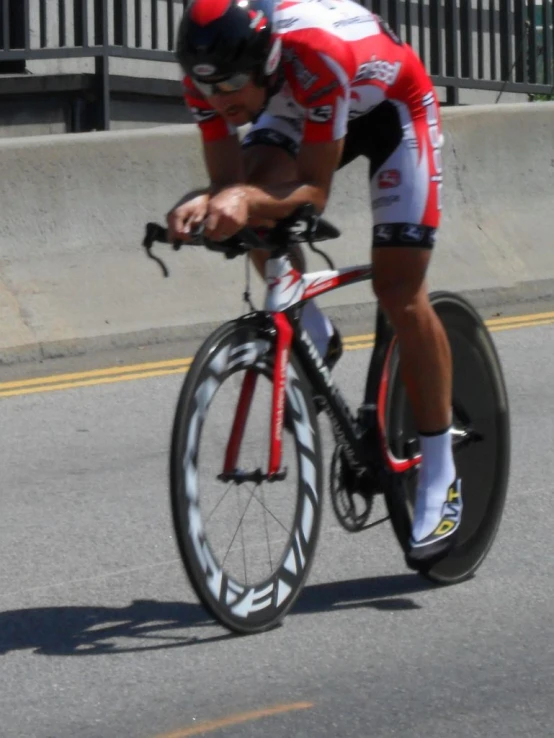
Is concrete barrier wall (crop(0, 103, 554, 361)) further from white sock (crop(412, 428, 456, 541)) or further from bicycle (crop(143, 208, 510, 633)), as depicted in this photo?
white sock (crop(412, 428, 456, 541))

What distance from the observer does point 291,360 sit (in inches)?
183

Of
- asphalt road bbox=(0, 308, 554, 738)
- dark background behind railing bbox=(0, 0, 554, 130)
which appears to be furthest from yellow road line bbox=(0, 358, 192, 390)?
dark background behind railing bbox=(0, 0, 554, 130)

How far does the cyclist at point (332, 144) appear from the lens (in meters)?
4.23

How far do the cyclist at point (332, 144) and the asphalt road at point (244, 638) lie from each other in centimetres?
33

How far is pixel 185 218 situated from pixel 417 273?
0.95 m

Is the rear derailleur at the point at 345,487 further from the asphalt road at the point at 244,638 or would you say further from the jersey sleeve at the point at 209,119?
the jersey sleeve at the point at 209,119

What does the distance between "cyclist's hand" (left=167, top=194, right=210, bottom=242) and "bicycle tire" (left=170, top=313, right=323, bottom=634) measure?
1.27ft

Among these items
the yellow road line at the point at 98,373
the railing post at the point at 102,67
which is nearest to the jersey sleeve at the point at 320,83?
the yellow road line at the point at 98,373

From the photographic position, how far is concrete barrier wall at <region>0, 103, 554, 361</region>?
9.24 meters

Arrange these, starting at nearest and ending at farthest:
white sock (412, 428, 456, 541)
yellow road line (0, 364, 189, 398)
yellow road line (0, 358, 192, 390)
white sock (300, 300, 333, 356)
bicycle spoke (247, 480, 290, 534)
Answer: bicycle spoke (247, 480, 290, 534) → white sock (300, 300, 333, 356) → white sock (412, 428, 456, 541) → yellow road line (0, 364, 189, 398) → yellow road line (0, 358, 192, 390)

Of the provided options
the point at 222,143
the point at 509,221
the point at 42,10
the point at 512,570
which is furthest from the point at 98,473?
the point at 42,10

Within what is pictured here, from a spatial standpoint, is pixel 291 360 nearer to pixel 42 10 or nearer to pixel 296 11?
pixel 296 11

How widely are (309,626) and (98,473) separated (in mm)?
2174

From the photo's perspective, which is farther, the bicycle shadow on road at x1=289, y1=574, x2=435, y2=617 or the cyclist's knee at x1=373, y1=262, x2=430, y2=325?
the bicycle shadow on road at x1=289, y1=574, x2=435, y2=617
